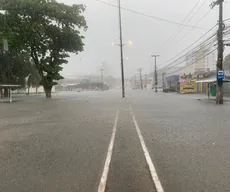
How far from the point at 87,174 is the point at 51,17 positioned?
116ft

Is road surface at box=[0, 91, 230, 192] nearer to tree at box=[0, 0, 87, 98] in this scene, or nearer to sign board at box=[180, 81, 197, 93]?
tree at box=[0, 0, 87, 98]

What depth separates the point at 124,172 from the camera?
512cm

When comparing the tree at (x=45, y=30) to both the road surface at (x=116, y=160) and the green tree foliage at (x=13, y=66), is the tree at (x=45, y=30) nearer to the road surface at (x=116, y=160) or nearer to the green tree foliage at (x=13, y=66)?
the green tree foliage at (x=13, y=66)

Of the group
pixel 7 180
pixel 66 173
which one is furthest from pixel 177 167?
pixel 7 180

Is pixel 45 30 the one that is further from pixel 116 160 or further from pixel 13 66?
pixel 116 160

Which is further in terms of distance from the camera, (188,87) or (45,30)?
(188,87)

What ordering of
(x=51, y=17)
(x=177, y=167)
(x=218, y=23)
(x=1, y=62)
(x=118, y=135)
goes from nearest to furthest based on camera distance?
1. (x=177, y=167)
2. (x=118, y=135)
3. (x=218, y=23)
4. (x=51, y=17)
5. (x=1, y=62)

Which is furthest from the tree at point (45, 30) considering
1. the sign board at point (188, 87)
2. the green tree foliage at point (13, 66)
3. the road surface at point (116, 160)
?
the road surface at point (116, 160)

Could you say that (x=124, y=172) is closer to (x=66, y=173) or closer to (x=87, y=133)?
(x=66, y=173)

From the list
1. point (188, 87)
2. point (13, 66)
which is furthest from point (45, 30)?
point (188, 87)

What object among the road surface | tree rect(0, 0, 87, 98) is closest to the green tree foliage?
tree rect(0, 0, 87, 98)

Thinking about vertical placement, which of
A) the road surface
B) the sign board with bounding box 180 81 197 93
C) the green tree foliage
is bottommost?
the road surface

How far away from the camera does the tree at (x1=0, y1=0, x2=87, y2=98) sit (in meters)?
35.3

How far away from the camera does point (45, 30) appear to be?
3731 centimetres
